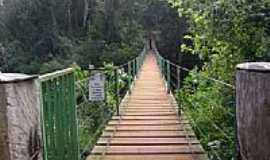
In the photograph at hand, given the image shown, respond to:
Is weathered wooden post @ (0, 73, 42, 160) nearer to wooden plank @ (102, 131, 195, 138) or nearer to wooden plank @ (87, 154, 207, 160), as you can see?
wooden plank @ (87, 154, 207, 160)

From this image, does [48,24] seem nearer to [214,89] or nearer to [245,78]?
[214,89]

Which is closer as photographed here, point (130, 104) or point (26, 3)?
point (130, 104)

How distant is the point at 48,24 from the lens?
96.6 feet

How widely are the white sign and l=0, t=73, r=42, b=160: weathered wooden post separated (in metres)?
2.92

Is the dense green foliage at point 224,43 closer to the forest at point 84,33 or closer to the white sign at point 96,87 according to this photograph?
the white sign at point 96,87

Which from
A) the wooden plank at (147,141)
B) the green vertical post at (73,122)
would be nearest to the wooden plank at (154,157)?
the wooden plank at (147,141)

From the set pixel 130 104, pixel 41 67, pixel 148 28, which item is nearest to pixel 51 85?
pixel 130 104

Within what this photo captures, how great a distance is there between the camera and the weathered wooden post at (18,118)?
127 centimetres

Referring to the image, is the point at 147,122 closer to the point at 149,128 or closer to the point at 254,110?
the point at 149,128

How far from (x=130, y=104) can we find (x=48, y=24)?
23671 millimetres

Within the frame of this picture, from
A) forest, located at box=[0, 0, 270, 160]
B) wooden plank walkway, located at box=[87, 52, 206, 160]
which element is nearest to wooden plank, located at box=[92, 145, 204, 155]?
wooden plank walkway, located at box=[87, 52, 206, 160]

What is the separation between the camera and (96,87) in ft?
14.7

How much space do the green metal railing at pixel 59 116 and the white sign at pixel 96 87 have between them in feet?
5.80

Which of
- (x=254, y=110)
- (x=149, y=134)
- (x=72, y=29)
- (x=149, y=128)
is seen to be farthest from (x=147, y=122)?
(x=72, y=29)
